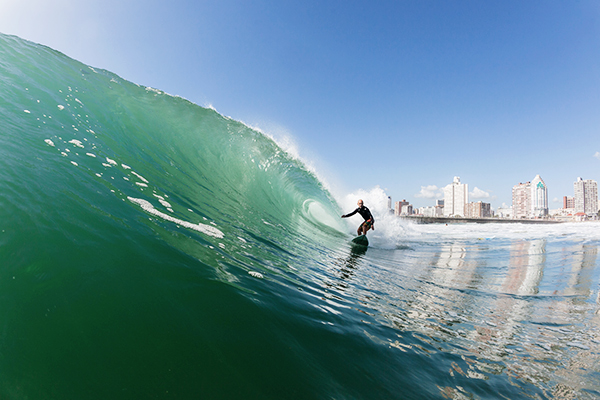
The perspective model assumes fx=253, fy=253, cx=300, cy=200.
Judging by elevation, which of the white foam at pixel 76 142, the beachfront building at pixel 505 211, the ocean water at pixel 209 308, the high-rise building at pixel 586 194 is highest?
the high-rise building at pixel 586 194

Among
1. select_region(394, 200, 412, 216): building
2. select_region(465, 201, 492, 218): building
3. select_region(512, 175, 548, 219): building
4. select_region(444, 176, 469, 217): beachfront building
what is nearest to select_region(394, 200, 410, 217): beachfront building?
select_region(394, 200, 412, 216): building

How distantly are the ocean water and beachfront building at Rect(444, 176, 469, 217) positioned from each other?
10517 centimetres

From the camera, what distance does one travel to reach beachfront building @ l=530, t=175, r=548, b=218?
9088 cm

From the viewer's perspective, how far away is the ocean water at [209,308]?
1.43 metres

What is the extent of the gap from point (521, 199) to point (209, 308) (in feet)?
423

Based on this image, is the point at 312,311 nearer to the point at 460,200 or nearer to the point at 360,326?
the point at 360,326

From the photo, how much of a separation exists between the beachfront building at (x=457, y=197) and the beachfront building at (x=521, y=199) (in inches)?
776

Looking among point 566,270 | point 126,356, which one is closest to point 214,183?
point 126,356

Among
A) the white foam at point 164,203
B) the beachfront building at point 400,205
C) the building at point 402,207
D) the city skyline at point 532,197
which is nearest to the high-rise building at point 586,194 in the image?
the city skyline at point 532,197

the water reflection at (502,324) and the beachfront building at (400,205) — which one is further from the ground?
the beachfront building at (400,205)

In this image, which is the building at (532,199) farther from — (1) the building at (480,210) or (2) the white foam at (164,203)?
(2) the white foam at (164,203)

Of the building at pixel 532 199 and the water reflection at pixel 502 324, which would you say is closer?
the water reflection at pixel 502 324

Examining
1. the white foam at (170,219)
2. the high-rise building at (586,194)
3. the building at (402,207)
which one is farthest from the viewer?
the building at (402,207)

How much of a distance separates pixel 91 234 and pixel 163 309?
58.8 inches
